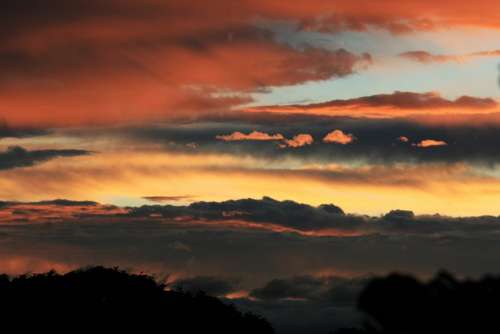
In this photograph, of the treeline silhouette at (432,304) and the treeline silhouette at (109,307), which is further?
the treeline silhouette at (109,307)

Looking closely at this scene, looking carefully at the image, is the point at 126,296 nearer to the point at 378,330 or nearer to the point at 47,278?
the point at 47,278

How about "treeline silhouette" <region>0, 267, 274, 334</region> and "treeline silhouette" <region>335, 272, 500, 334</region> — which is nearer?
"treeline silhouette" <region>335, 272, 500, 334</region>

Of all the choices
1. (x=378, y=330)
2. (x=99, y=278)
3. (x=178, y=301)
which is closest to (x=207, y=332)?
(x=178, y=301)

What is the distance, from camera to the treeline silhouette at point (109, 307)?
101500 millimetres

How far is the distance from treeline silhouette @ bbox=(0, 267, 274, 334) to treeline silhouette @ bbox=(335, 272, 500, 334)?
62.8 metres

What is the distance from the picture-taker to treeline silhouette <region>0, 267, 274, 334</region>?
101500 mm

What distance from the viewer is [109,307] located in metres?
104

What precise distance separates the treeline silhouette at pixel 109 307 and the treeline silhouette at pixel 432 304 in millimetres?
62794

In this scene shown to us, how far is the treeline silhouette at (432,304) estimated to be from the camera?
40.6m

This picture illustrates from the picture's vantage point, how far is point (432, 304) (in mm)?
40906

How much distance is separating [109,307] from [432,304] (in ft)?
217

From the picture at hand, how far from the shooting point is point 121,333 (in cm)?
10075

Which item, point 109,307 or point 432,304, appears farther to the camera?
point 109,307

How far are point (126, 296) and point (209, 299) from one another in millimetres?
9023
